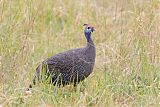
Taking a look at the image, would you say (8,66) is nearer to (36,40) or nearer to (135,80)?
(135,80)

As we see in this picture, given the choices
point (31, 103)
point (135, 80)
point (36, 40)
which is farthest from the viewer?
point (36, 40)

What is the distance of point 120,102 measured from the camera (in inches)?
231

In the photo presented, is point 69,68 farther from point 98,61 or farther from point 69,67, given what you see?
point 98,61

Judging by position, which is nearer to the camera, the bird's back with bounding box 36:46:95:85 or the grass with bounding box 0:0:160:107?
the grass with bounding box 0:0:160:107

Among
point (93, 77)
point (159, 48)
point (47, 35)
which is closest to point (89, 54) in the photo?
point (93, 77)

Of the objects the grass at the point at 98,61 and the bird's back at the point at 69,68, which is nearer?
the grass at the point at 98,61

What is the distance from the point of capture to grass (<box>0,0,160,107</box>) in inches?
227

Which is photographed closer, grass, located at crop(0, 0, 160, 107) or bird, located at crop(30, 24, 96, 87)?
grass, located at crop(0, 0, 160, 107)

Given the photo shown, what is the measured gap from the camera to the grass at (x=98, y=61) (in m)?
5.77

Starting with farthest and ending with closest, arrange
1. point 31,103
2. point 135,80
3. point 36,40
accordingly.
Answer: point 36,40 → point 135,80 → point 31,103

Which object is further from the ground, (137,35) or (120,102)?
(137,35)

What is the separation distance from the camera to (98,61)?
24.5 ft

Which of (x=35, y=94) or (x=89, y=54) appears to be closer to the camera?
(x=35, y=94)

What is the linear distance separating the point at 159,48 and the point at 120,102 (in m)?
0.94
